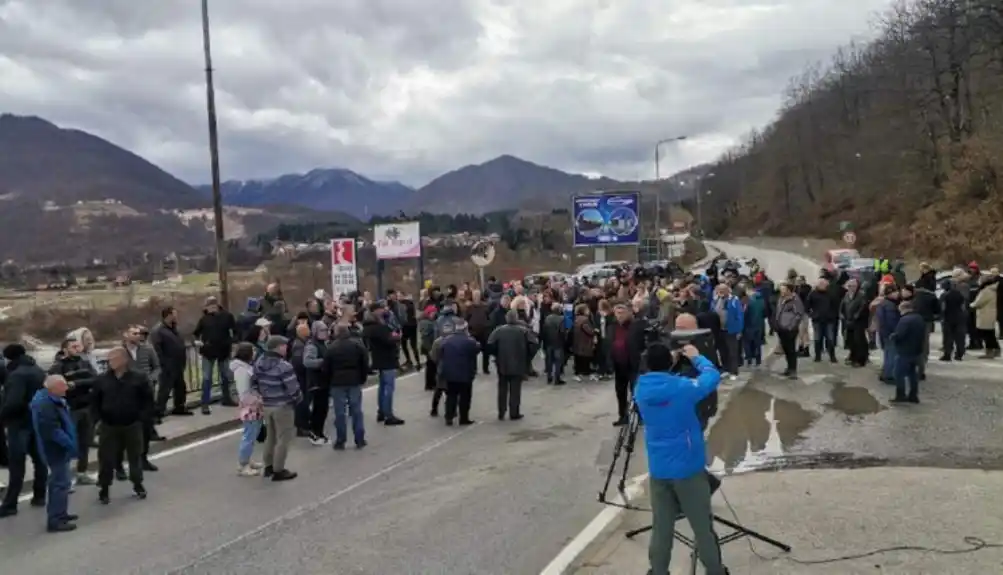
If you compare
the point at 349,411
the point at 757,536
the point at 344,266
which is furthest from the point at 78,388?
the point at 344,266

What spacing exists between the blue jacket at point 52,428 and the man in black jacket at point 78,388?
4.63ft

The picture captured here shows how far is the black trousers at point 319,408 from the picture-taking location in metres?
13.1

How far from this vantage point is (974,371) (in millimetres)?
16438

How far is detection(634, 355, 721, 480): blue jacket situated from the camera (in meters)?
5.93

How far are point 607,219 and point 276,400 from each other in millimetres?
37582

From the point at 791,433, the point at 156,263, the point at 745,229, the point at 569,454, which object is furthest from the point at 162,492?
the point at 745,229

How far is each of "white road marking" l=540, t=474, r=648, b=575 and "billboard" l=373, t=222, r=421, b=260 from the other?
53.9 feet

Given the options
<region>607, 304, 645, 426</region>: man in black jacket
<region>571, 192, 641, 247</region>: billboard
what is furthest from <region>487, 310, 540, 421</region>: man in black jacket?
<region>571, 192, 641, 247</region>: billboard

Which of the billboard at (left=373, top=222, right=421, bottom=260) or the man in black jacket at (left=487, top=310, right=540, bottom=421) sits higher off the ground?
the billboard at (left=373, top=222, right=421, bottom=260)

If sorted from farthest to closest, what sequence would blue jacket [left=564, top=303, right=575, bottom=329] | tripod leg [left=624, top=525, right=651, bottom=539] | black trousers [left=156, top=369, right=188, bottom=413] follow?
1. blue jacket [left=564, top=303, right=575, bottom=329]
2. black trousers [left=156, top=369, right=188, bottom=413]
3. tripod leg [left=624, top=525, right=651, bottom=539]

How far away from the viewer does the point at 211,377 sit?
1559 centimetres

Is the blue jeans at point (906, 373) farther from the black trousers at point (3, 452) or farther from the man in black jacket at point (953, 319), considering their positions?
the black trousers at point (3, 452)

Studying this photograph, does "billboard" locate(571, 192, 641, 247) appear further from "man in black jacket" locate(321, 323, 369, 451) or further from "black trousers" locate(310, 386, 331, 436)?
"man in black jacket" locate(321, 323, 369, 451)

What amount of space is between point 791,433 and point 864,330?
6.78m
